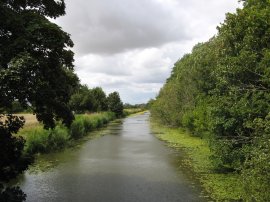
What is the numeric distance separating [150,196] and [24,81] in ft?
27.3

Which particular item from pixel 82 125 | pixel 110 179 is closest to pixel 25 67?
pixel 110 179

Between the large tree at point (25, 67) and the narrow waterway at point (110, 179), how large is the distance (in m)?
4.66

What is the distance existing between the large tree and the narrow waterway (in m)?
4.66

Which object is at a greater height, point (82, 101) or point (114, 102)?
point (114, 102)

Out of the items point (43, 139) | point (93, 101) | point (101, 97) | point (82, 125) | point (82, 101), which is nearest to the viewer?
point (43, 139)

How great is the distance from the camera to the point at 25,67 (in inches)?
370

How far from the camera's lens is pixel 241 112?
15414 mm

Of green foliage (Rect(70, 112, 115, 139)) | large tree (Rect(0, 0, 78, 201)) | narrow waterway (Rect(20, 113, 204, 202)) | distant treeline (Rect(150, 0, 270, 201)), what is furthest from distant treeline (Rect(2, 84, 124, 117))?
large tree (Rect(0, 0, 78, 201))

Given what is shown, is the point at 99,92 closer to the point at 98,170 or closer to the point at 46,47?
the point at 98,170

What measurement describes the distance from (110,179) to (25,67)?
36.0ft

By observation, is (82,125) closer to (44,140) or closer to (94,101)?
(44,140)

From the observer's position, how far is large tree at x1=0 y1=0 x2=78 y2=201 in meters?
9.61

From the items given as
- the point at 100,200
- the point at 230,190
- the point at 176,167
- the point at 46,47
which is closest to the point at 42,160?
the point at 176,167

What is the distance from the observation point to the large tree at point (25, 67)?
31.5 ft
